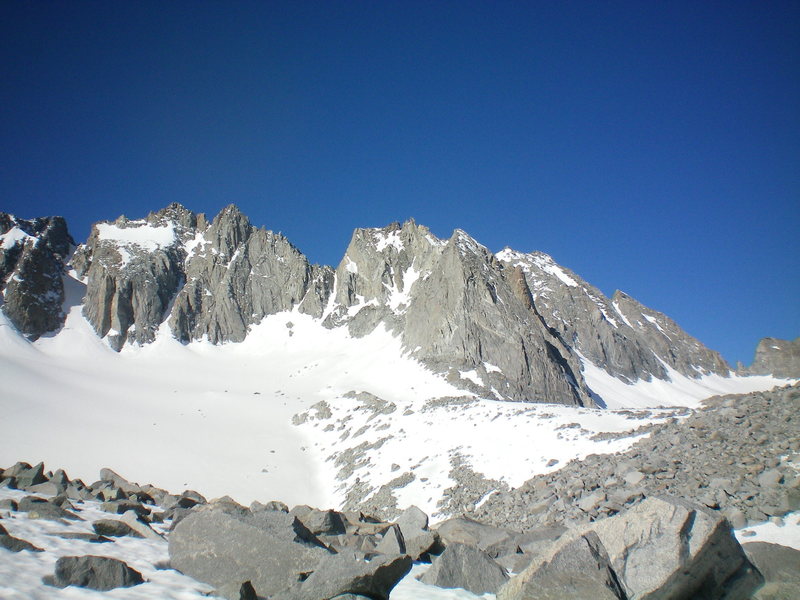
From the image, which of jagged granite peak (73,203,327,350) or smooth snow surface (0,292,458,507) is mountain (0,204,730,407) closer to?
jagged granite peak (73,203,327,350)

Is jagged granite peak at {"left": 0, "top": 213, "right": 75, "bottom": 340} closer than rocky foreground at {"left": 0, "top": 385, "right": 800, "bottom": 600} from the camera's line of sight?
No

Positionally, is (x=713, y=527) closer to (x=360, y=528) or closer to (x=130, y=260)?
(x=360, y=528)

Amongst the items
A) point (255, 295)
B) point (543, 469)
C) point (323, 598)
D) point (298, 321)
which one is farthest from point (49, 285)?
point (323, 598)

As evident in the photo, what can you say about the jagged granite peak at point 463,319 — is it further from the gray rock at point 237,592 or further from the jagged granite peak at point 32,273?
the jagged granite peak at point 32,273

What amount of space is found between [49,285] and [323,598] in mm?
115421

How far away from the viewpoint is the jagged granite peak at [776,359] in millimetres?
128750

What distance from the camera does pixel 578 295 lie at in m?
127

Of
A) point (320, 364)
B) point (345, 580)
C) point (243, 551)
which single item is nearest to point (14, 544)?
A: point (243, 551)

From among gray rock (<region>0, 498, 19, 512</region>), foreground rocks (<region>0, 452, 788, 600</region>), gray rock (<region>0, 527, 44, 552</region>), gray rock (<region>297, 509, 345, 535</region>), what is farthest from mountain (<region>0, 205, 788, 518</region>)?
gray rock (<region>0, 527, 44, 552</region>)

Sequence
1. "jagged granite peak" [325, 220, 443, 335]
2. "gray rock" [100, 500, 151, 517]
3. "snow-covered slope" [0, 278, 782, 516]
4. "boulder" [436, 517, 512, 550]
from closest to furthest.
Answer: "boulder" [436, 517, 512, 550], "gray rock" [100, 500, 151, 517], "snow-covered slope" [0, 278, 782, 516], "jagged granite peak" [325, 220, 443, 335]

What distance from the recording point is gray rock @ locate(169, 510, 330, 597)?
25.8ft

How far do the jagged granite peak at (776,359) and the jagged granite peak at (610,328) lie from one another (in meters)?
8.43

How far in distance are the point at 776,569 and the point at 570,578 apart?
330 centimetres

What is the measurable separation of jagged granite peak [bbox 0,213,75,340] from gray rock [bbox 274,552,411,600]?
10309 cm
